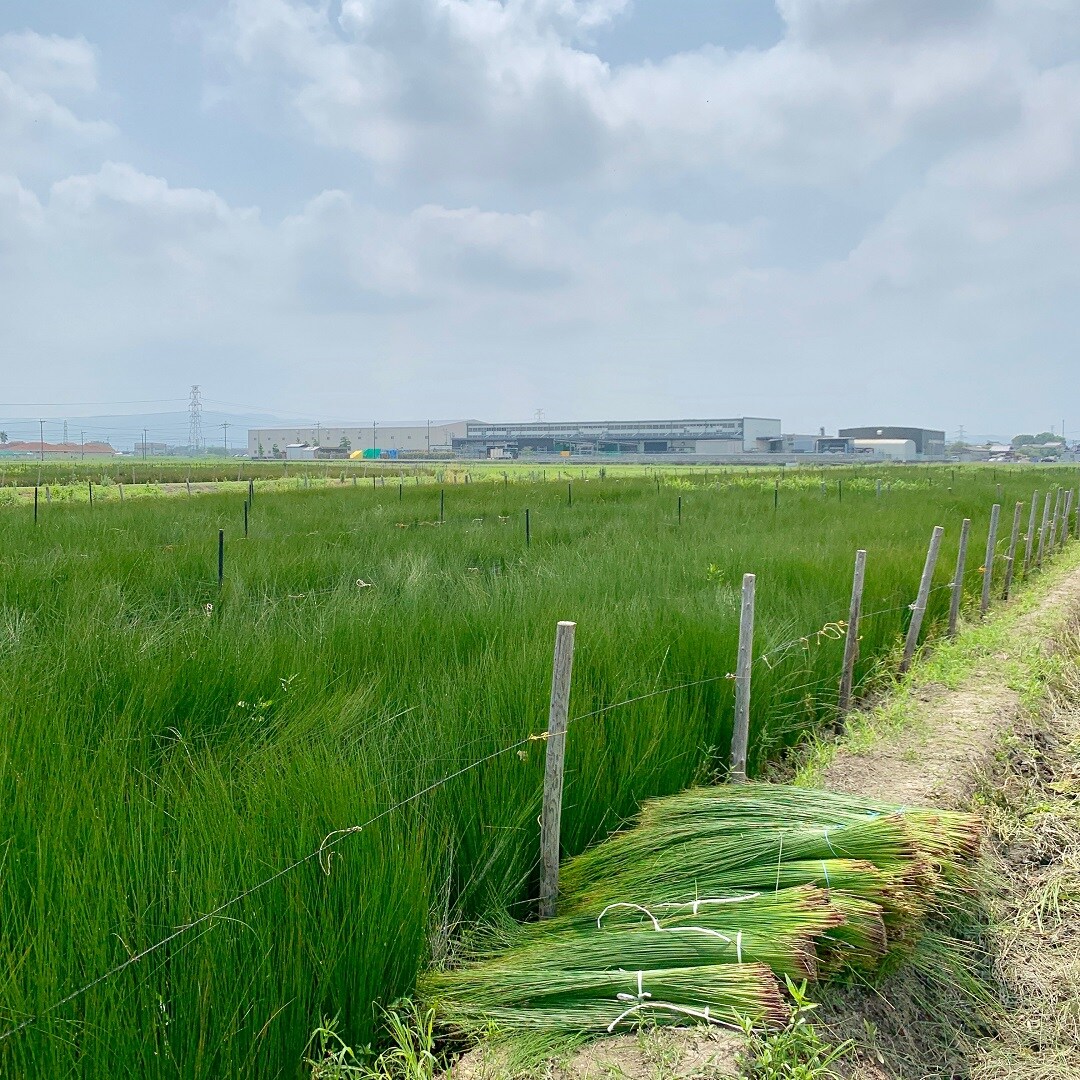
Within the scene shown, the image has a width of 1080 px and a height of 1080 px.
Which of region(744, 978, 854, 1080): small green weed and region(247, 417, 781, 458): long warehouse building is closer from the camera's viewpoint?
region(744, 978, 854, 1080): small green weed

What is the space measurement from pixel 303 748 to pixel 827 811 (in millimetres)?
1933

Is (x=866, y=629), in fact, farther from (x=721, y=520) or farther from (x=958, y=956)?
(x=721, y=520)

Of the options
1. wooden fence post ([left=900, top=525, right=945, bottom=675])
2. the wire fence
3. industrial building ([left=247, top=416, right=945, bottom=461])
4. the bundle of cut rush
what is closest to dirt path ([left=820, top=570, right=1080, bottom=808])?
wooden fence post ([left=900, top=525, right=945, bottom=675])

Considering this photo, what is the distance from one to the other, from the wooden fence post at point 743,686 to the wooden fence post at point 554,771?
52.8 inches

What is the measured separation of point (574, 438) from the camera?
384ft

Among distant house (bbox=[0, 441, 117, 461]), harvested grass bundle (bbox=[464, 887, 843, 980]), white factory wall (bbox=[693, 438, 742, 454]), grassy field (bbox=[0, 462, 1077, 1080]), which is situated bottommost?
distant house (bbox=[0, 441, 117, 461])

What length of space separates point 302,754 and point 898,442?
131 metres

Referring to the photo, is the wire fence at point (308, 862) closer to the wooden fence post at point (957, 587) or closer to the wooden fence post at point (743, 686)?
the wooden fence post at point (743, 686)

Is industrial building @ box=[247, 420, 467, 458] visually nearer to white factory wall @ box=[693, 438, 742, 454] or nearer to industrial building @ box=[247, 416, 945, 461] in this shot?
industrial building @ box=[247, 416, 945, 461]

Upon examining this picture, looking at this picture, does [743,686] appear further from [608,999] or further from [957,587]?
[957,587]

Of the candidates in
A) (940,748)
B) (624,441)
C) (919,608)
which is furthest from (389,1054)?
(624,441)

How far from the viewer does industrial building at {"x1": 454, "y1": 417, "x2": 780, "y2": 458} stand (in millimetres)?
109062

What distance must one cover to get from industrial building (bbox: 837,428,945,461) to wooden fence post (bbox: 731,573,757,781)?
116 metres

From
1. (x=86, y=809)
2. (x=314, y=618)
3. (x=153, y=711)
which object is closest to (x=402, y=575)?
(x=314, y=618)
